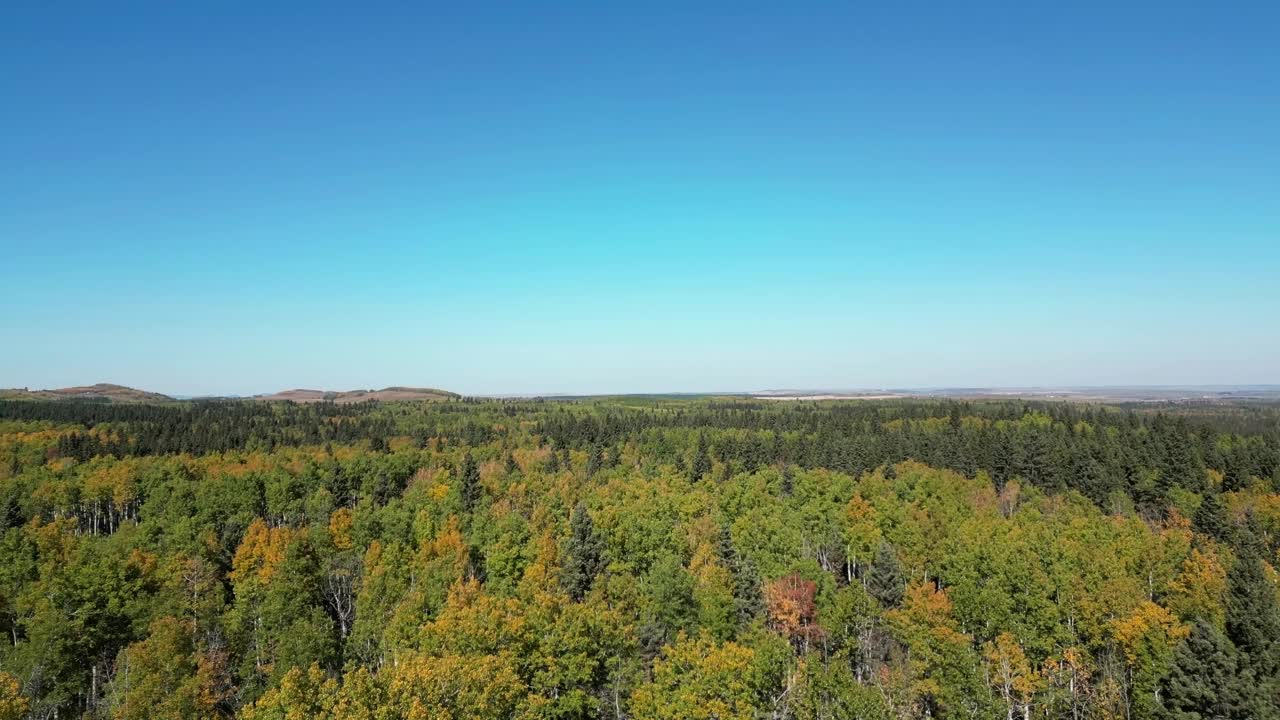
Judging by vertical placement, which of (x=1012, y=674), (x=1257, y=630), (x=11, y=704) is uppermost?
(x=11, y=704)

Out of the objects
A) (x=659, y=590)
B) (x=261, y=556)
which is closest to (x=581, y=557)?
(x=659, y=590)

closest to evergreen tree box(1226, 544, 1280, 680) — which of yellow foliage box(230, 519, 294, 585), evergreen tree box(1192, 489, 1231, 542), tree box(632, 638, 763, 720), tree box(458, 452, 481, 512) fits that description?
tree box(632, 638, 763, 720)

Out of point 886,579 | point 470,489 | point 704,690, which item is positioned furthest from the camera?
point 470,489

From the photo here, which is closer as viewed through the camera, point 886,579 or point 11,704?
point 11,704

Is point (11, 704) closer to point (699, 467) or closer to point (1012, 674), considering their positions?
point (1012, 674)

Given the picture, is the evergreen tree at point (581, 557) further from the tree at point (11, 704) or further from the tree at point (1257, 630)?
the tree at point (1257, 630)

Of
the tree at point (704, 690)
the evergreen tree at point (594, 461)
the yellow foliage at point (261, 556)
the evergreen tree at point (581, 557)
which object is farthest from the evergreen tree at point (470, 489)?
the tree at point (704, 690)

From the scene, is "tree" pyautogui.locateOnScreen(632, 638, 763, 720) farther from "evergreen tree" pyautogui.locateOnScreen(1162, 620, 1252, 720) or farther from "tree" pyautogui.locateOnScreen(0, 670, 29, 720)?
"tree" pyautogui.locateOnScreen(0, 670, 29, 720)
